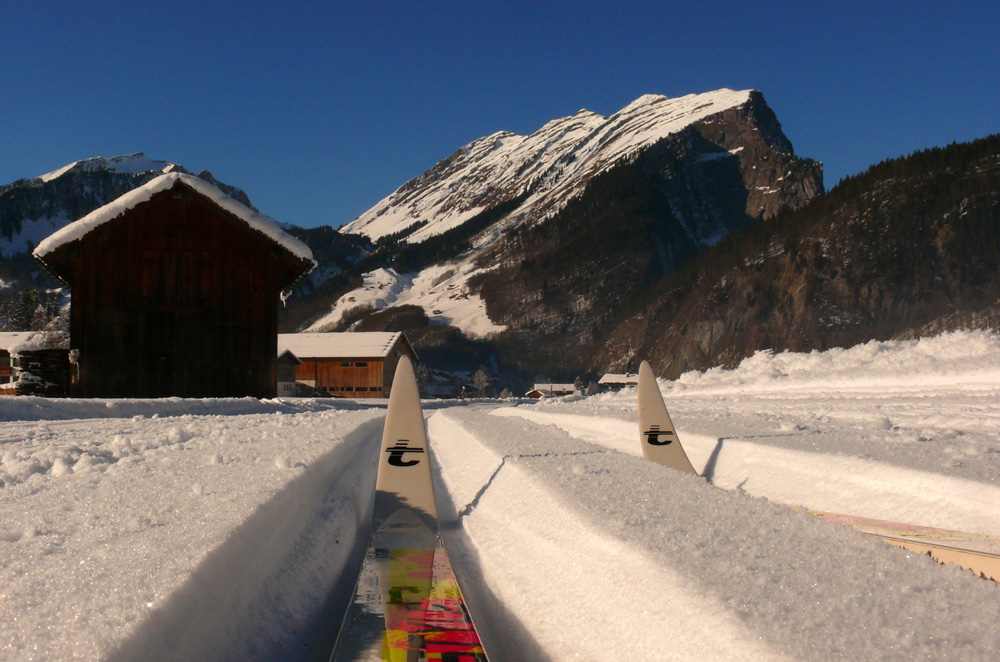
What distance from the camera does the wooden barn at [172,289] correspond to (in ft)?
61.8

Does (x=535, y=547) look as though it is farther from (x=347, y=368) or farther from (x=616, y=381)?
(x=616, y=381)

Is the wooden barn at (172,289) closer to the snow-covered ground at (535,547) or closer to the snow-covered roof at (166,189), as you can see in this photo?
the snow-covered roof at (166,189)

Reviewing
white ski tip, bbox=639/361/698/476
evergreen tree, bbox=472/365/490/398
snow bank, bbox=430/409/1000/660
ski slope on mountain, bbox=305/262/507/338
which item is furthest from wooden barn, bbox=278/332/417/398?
ski slope on mountain, bbox=305/262/507/338

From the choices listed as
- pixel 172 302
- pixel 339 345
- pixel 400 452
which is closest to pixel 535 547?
pixel 400 452

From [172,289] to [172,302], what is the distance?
0.37 metres

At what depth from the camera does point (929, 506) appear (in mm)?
4703

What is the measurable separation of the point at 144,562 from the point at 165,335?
1845 centimetres

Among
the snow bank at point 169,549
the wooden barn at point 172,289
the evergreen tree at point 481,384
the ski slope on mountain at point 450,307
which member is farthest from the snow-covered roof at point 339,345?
the ski slope on mountain at point 450,307

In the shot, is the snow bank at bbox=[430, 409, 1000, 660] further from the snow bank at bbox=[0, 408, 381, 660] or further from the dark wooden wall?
the dark wooden wall

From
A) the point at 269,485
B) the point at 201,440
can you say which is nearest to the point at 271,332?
the point at 201,440

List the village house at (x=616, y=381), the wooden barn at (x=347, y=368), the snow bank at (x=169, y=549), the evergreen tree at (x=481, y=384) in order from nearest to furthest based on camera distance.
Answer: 1. the snow bank at (x=169, y=549)
2. the wooden barn at (x=347, y=368)
3. the village house at (x=616, y=381)
4. the evergreen tree at (x=481, y=384)

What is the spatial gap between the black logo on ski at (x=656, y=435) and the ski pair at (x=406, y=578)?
2670 mm

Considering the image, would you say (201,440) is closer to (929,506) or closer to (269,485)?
(269,485)

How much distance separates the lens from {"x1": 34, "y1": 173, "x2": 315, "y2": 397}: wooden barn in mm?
18844
